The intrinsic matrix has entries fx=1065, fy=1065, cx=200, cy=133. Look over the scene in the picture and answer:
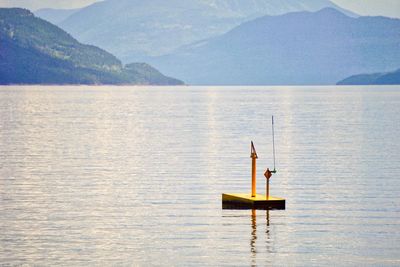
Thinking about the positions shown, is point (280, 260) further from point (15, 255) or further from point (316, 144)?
point (316, 144)

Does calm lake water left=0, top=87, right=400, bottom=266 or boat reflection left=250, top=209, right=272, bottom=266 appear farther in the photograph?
calm lake water left=0, top=87, right=400, bottom=266

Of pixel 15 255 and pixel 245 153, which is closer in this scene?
pixel 15 255

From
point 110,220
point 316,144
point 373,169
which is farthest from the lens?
point 316,144

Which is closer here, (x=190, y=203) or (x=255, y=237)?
(x=255, y=237)

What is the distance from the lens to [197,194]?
57844mm

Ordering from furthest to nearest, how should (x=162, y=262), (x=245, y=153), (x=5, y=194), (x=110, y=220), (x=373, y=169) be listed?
(x=245, y=153) → (x=373, y=169) → (x=5, y=194) → (x=110, y=220) → (x=162, y=262)

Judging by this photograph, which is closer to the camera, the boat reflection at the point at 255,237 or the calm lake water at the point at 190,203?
the boat reflection at the point at 255,237

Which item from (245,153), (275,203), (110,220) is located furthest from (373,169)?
(110,220)

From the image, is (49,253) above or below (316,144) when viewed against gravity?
below

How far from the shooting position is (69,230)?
4422 cm

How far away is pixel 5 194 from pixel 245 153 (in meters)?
35.5

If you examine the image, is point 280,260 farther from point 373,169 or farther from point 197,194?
point 373,169

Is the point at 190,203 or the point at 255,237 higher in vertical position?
the point at 190,203

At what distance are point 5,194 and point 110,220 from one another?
36.4 ft
